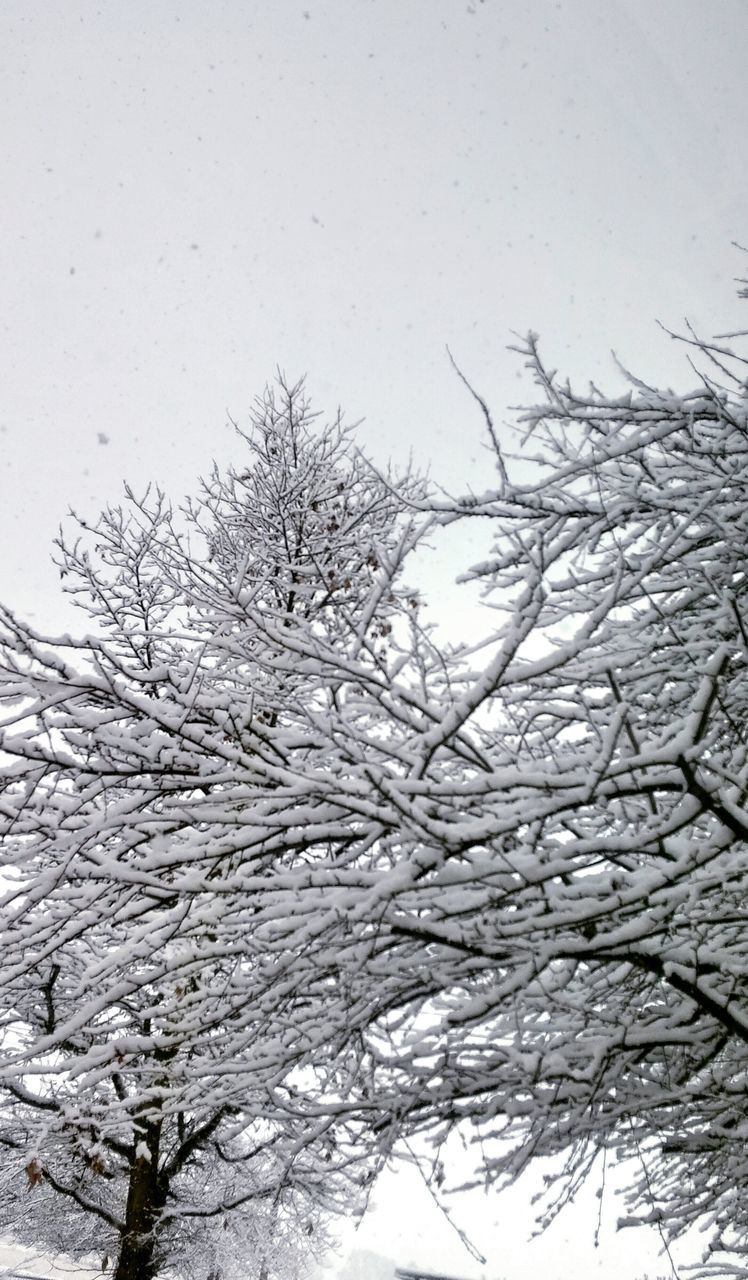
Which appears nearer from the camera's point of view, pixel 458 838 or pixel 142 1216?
pixel 458 838

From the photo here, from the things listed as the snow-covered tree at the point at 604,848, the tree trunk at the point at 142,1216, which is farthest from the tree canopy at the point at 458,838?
the tree trunk at the point at 142,1216

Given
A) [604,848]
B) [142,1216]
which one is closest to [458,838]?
[604,848]

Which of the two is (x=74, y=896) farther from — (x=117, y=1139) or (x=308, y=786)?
(x=117, y=1139)

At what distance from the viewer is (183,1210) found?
5523 mm

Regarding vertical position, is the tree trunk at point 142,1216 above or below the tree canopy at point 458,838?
below

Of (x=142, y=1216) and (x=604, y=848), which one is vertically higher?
(x=604, y=848)

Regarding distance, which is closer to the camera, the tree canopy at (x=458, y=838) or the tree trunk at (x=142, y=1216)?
the tree canopy at (x=458, y=838)

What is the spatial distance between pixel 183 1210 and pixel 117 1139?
715 mm

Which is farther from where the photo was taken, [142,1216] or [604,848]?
[142,1216]

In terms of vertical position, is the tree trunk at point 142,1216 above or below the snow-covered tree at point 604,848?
below

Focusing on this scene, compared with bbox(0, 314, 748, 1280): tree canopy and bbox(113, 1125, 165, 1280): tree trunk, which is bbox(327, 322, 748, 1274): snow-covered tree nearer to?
bbox(0, 314, 748, 1280): tree canopy

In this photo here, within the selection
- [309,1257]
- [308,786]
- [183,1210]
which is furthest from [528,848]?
[309,1257]

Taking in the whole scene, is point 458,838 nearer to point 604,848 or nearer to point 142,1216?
point 604,848

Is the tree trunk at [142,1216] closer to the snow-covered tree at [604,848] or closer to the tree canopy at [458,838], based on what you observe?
the tree canopy at [458,838]
